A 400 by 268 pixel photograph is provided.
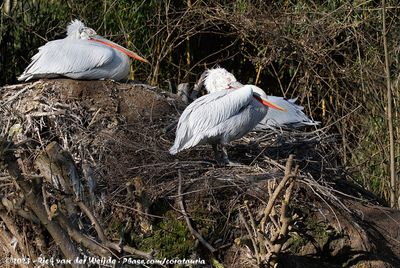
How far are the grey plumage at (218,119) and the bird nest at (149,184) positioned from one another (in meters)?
0.19

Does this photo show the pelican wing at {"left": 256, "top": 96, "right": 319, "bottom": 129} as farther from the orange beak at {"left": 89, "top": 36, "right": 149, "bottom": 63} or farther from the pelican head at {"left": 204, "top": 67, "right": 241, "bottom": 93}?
the orange beak at {"left": 89, "top": 36, "right": 149, "bottom": 63}

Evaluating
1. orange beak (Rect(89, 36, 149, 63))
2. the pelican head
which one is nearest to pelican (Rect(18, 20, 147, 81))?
orange beak (Rect(89, 36, 149, 63))

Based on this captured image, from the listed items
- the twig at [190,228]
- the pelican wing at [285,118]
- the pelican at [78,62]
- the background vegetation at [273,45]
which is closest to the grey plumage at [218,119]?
the twig at [190,228]

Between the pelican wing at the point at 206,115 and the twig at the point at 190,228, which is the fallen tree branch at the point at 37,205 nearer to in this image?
the twig at the point at 190,228

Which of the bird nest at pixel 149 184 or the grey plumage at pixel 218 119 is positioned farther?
the grey plumage at pixel 218 119

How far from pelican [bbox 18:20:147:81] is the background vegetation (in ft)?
4.08

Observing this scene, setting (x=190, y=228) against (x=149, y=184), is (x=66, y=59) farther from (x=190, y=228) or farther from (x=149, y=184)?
(x=190, y=228)

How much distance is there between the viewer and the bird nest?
5.00m

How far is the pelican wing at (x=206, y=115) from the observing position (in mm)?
6762

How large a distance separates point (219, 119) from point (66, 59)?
1598 millimetres

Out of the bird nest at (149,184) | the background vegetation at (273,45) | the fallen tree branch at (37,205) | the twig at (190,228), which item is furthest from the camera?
the background vegetation at (273,45)

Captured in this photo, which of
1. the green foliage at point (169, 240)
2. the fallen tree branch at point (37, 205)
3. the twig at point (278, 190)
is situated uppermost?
the fallen tree branch at point (37, 205)

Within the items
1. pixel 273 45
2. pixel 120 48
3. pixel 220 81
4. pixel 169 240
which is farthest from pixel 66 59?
pixel 169 240

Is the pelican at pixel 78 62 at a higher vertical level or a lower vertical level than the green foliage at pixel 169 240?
higher
